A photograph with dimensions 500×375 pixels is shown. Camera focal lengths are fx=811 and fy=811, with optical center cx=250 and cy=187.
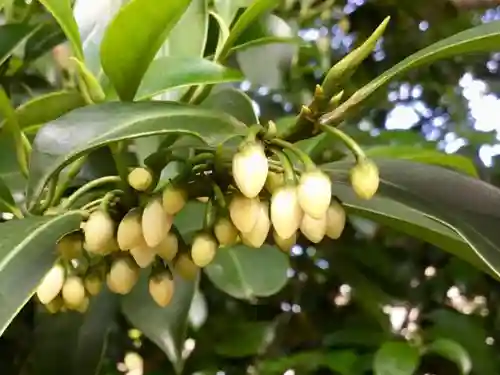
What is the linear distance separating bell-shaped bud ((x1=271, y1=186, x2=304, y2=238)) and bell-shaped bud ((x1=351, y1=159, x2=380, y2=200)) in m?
0.04

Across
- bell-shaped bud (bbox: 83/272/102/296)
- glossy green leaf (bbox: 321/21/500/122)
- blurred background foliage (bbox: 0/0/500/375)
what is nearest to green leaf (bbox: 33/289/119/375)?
blurred background foliage (bbox: 0/0/500/375)

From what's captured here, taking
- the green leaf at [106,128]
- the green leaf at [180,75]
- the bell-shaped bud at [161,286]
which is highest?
the green leaf at [106,128]

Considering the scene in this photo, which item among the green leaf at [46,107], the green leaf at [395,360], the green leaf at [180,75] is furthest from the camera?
the green leaf at [395,360]

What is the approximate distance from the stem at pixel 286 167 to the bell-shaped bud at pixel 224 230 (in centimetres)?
6

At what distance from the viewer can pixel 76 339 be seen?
0.69m

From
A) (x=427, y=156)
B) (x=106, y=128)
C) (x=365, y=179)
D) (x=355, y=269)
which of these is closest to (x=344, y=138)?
(x=365, y=179)

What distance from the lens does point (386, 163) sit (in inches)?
21.5

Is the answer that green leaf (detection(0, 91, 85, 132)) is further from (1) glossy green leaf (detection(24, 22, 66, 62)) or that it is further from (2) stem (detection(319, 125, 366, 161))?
(2) stem (detection(319, 125, 366, 161))

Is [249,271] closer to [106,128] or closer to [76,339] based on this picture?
[76,339]

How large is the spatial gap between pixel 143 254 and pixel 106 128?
0.11m

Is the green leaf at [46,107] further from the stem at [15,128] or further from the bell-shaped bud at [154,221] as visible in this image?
the bell-shaped bud at [154,221]

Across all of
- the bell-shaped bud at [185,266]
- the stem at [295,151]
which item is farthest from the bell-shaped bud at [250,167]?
the bell-shaped bud at [185,266]

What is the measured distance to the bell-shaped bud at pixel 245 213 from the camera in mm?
480

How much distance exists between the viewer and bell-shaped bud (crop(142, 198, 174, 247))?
497mm
